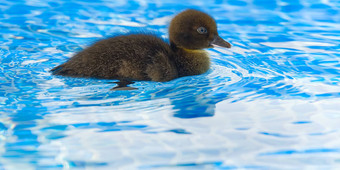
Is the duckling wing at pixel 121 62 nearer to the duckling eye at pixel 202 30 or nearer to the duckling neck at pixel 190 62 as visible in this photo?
the duckling neck at pixel 190 62

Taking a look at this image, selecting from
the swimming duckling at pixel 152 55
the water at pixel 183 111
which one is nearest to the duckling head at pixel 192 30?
the swimming duckling at pixel 152 55

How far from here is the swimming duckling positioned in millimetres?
4711

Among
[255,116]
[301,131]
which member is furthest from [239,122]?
[301,131]

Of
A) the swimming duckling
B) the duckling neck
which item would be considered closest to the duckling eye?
the swimming duckling

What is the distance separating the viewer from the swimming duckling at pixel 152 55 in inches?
185

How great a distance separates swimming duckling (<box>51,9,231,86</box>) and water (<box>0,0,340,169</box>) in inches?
4.2

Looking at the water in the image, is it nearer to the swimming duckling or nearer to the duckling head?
the swimming duckling

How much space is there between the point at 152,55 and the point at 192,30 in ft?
1.97

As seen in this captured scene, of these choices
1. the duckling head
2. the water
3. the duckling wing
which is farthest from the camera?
Answer: the duckling head

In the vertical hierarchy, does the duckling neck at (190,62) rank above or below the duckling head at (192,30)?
below

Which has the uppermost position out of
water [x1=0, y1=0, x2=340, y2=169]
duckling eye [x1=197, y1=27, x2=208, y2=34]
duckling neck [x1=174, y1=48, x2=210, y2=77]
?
duckling eye [x1=197, y1=27, x2=208, y2=34]

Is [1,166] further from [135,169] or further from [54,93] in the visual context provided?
[54,93]

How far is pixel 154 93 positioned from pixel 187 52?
2.75 ft

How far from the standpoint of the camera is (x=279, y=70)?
5574 mm
